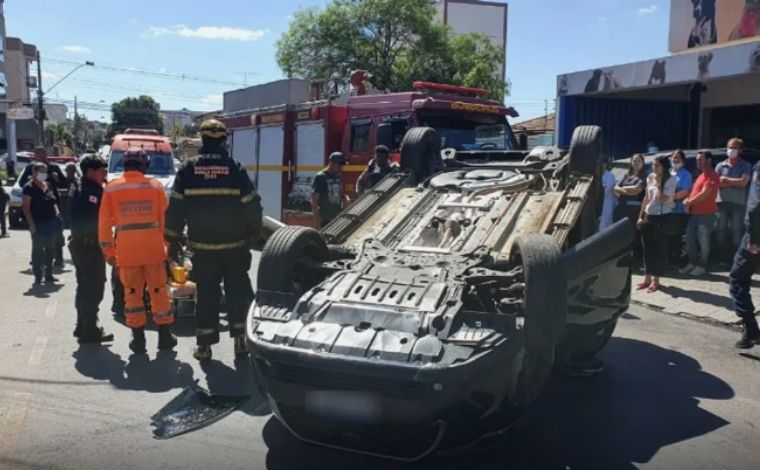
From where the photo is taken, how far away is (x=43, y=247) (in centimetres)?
938

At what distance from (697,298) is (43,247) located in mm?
8366

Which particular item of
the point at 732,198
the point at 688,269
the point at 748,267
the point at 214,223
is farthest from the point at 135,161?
the point at 732,198

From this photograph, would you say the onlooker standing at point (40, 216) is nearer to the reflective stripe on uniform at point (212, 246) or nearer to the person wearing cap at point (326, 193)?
the person wearing cap at point (326, 193)

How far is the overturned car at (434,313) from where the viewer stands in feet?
11.9

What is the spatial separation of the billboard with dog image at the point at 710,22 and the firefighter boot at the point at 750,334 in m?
10.2

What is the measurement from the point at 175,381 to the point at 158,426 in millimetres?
917

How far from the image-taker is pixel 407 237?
5590mm

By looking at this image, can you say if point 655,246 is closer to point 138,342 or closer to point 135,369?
point 138,342

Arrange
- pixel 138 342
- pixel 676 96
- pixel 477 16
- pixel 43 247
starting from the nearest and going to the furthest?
1. pixel 138 342
2. pixel 43 247
3. pixel 676 96
4. pixel 477 16

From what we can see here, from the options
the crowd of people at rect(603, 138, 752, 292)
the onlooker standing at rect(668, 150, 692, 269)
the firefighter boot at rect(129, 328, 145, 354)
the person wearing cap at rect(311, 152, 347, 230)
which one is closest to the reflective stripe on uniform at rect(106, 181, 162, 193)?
the firefighter boot at rect(129, 328, 145, 354)

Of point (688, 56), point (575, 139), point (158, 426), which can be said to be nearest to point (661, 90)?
point (688, 56)

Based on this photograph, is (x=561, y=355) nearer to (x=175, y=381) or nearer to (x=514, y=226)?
(x=514, y=226)

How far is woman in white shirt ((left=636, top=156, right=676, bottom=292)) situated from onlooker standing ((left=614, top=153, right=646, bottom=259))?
0.50 m

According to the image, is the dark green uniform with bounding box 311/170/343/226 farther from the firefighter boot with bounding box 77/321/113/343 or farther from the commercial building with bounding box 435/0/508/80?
the commercial building with bounding box 435/0/508/80
